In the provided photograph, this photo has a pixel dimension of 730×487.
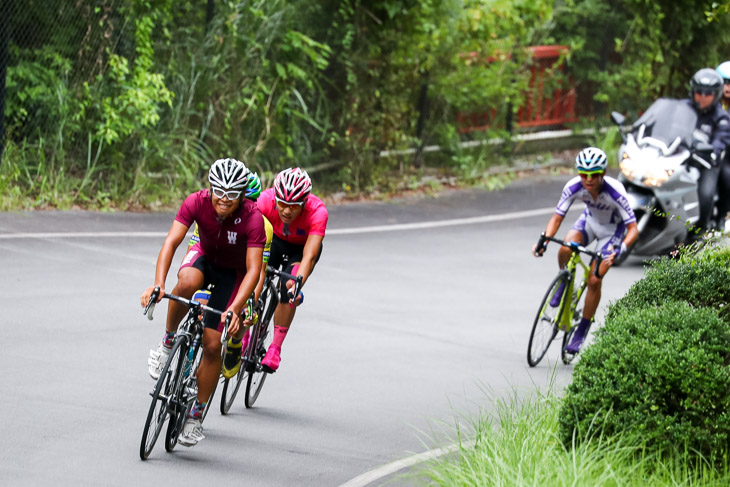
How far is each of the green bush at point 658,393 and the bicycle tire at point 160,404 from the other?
7.83ft

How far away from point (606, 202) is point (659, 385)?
5.01 m

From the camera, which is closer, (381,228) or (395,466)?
(395,466)

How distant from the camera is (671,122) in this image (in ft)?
52.1

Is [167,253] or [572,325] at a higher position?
[167,253]

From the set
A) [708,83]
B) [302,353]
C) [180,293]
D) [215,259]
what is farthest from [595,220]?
[180,293]

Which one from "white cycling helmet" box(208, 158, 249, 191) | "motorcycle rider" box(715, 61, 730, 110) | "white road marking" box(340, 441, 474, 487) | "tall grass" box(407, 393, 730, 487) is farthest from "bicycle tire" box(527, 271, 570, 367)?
"motorcycle rider" box(715, 61, 730, 110)

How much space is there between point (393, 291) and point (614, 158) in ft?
34.6

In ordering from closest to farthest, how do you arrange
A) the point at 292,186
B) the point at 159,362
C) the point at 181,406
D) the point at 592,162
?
1. the point at 181,406
2. the point at 159,362
3. the point at 292,186
4. the point at 592,162

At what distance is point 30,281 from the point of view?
1206cm

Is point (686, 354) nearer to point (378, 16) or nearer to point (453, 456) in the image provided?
point (453, 456)

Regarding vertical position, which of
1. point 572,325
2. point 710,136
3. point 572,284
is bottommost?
point 572,325

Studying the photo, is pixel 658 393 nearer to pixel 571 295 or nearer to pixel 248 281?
pixel 248 281

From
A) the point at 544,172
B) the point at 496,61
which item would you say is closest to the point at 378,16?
the point at 496,61

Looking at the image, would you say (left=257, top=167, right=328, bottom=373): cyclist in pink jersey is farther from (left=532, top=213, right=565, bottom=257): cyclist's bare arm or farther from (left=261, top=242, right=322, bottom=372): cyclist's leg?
(left=532, top=213, right=565, bottom=257): cyclist's bare arm
